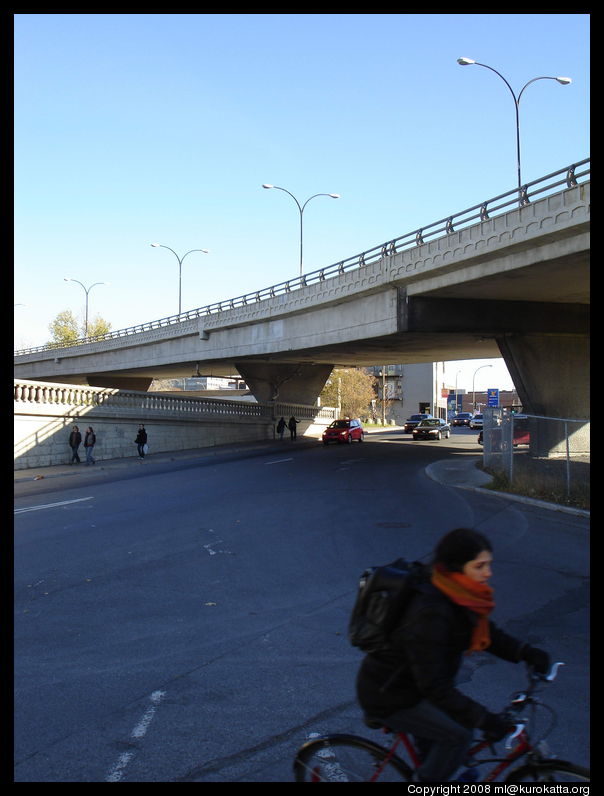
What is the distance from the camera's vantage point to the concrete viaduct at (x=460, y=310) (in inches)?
832

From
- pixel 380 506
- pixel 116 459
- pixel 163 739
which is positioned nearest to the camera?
pixel 163 739

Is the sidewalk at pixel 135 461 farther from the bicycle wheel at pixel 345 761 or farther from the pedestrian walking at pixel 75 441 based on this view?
the bicycle wheel at pixel 345 761

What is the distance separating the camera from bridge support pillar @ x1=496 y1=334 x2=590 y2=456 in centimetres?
3088

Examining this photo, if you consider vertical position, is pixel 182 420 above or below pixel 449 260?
below

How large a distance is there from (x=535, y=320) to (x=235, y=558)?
2247 cm

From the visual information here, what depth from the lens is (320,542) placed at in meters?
12.2

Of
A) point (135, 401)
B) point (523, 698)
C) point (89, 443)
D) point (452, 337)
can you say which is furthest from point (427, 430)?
point (523, 698)

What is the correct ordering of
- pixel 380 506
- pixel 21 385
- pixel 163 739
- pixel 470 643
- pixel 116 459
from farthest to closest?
pixel 116 459
pixel 21 385
pixel 380 506
pixel 163 739
pixel 470 643

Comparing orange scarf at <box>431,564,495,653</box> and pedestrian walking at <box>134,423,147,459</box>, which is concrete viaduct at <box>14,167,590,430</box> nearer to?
pedestrian walking at <box>134,423,147,459</box>

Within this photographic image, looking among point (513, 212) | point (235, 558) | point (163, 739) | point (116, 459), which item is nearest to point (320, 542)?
point (235, 558)

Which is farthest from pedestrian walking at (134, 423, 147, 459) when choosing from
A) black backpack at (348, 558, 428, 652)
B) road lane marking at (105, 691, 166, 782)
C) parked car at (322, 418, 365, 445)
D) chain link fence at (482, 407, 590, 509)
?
black backpack at (348, 558, 428, 652)

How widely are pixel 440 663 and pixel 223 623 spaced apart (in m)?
4.90

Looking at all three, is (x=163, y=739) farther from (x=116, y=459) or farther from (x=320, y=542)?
(x=116, y=459)

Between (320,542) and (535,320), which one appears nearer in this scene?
(320,542)
